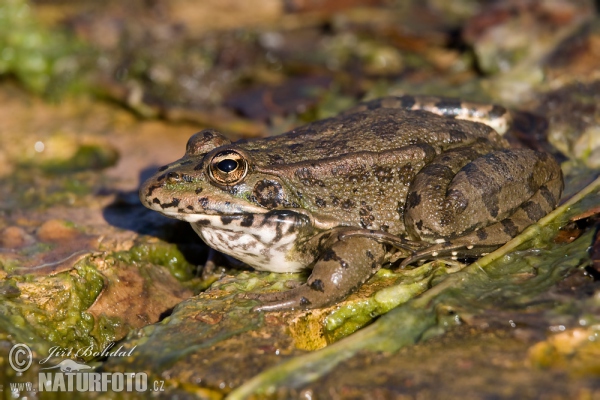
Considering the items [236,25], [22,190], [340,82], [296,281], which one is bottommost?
[296,281]

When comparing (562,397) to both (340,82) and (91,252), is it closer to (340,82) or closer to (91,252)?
(91,252)

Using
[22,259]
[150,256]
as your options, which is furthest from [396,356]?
[22,259]

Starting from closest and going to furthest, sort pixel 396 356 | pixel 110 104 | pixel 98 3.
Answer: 1. pixel 396 356
2. pixel 110 104
3. pixel 98 3

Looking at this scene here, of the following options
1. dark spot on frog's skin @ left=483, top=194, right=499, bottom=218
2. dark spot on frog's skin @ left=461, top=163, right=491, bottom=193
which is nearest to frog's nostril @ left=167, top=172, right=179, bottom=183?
dark spot on frog's skin @ left=461, top=163, right=491, bottom=193

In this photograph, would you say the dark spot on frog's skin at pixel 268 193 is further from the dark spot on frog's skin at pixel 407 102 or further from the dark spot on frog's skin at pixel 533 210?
the dark spot on frog's skin at pixel 533 210


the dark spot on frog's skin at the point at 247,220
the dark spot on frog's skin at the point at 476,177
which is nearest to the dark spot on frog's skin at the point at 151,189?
the dark spot on frog's skin at the point at 247,220

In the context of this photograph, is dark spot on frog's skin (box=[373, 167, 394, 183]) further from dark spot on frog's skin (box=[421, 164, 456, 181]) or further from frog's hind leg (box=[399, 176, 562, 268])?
frog's hind leg (box=[399, 176, 562, 268])

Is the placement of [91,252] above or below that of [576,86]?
below
